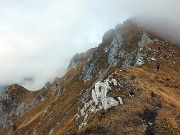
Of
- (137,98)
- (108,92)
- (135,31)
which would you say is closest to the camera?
(137,98)

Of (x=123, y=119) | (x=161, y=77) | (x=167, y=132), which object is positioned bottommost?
(x=167, y=132)

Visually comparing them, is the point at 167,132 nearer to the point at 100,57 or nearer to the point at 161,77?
the point at 161,77

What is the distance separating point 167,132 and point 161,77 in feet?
97.1

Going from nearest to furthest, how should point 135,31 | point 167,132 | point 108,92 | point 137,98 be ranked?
1. point 167,132
2. point 137,98
3. point 108,92
4. point 135,31

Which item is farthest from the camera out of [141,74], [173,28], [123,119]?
[173,28]

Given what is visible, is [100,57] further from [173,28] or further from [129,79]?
[129,79]

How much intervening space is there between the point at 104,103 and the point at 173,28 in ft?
431

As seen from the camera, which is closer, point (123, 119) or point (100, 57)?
point (123, 119)

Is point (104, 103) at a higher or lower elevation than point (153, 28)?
lower

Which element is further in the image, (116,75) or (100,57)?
(100,57)

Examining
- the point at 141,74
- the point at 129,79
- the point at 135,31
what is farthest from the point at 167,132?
the point at 135,31

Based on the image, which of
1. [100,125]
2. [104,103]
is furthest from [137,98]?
[100,125]

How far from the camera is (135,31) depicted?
164 metres

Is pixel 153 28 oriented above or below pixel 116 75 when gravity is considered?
above
